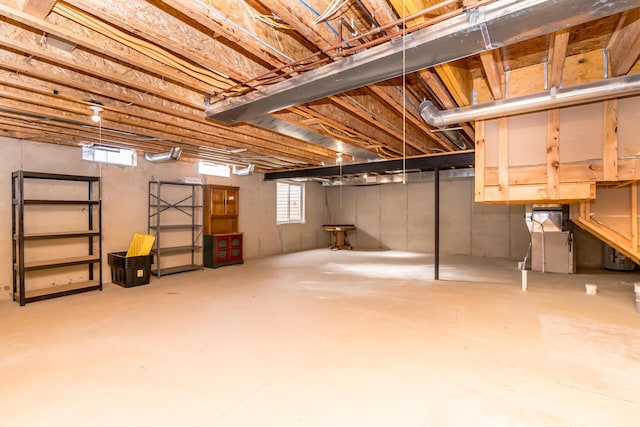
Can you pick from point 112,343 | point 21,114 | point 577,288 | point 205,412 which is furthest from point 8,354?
point 577,288

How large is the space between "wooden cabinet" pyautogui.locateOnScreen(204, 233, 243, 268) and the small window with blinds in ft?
6.44

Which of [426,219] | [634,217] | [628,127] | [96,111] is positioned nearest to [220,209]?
[96,111]

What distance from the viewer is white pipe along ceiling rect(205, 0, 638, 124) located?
1.36 m

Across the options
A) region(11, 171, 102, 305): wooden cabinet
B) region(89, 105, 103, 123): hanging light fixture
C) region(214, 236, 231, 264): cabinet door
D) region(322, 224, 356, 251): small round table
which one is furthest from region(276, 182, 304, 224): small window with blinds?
region(89, 105, 103, 123): hanging light fixture

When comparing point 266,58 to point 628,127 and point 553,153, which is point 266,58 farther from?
point 628,127

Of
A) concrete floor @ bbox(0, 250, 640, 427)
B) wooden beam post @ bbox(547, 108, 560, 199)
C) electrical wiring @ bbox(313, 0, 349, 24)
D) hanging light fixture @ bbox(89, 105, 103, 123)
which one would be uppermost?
electrical wiring @ bbox(313, 0, 349, 24)

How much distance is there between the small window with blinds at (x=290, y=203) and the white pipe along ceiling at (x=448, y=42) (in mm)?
6204

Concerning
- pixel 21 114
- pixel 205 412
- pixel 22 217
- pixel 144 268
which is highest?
pixel 21 114

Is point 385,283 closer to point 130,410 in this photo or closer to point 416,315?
point 416,315

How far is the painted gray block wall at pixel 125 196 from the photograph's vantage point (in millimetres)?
4027

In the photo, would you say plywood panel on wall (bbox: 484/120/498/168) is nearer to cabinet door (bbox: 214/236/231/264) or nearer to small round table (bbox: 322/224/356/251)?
cabinet door (bbox: 214/236/231/264)

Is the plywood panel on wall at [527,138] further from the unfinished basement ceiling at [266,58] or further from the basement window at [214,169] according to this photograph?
the basement window at [214,169]

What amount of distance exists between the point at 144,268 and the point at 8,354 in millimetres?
2306

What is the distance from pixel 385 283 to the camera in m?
4.88
